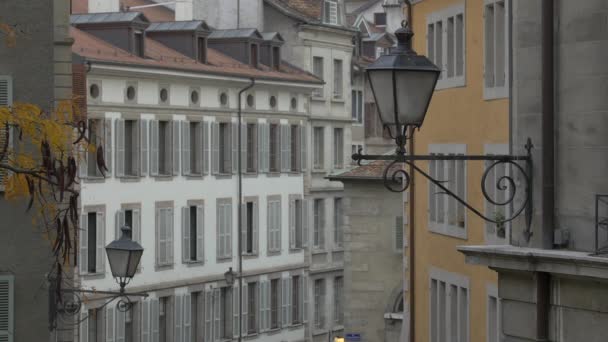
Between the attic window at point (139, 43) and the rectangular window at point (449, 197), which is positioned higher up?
the attic window at point (139, 43)

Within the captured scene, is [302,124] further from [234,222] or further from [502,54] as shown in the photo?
[502,54]

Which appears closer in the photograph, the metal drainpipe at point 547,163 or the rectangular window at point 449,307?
the metal drainpipe at point 547,163

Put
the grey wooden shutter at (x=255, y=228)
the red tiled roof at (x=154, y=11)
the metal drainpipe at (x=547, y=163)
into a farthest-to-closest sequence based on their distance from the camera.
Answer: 1. the red tiled roof at (x=154, y=11)
2. the grey wooden shutter at (x=255, y=228)
3. the metal drainpipe at (x=547, y=163)

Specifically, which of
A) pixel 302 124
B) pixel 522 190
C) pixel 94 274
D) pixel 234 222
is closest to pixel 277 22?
pixel 302 124

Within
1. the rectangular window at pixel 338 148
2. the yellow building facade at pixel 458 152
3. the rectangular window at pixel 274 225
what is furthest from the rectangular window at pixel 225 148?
the yellow building facade at pixel 458 152

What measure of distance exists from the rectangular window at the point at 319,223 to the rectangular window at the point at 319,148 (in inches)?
48.9

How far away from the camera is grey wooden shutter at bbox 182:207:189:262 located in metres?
60.0

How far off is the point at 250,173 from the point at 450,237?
3631 cm

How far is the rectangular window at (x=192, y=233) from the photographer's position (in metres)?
60.1

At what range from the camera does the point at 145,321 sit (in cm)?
5738

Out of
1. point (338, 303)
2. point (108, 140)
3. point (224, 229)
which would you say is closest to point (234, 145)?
point (224, 229)

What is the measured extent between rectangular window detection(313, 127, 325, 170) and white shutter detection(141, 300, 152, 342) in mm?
14448

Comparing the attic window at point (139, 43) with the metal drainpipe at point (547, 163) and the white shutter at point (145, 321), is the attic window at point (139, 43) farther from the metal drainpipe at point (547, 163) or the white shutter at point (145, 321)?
the metal drainpipe at point (547, 163)

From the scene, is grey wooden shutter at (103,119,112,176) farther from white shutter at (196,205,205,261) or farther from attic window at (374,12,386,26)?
attic window at (374,12,386,26)
